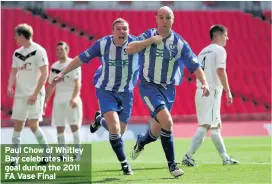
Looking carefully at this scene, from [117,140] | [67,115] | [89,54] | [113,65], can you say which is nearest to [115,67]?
[113,65]

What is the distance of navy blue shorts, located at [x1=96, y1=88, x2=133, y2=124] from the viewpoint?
952cm

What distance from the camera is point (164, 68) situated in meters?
9.09

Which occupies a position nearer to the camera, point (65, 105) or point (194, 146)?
point (194, 146)

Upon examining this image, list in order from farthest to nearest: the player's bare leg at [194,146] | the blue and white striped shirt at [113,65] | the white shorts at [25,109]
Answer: the white shorts at [25,109] → the player's bare leg at [194,146] → the blue and white striped shirt at [113,65]

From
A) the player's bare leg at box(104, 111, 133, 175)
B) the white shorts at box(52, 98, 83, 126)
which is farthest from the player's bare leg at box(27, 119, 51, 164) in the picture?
the player's bare leg at box(104, 111, 133, 175)

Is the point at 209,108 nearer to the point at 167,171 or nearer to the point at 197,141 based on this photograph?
the point at 197,141

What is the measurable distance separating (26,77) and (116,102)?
2.19 metres

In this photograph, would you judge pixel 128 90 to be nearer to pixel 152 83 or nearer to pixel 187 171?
pixel 152 83

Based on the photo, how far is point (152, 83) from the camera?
9.12m

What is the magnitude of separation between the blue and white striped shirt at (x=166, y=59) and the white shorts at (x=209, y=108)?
1.90 m

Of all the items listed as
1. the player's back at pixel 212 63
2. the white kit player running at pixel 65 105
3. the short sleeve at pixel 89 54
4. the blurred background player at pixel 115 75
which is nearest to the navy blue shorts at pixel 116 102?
the blurred background player at pixel 115 75

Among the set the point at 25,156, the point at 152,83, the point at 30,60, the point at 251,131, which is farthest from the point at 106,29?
the point at 152,83

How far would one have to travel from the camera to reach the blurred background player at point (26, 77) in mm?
11125

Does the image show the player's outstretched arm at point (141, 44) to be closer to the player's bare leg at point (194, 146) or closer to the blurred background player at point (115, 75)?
the blurred background player at point (115, 75)
